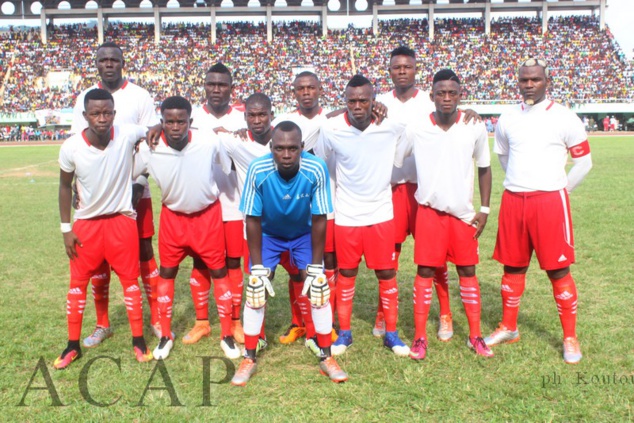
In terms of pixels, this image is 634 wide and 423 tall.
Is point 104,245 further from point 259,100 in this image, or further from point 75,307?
point 259,100

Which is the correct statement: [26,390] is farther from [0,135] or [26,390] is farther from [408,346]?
[0,135]

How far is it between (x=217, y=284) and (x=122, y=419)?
1632 millimetres

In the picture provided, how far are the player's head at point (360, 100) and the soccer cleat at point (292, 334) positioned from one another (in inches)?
81.8

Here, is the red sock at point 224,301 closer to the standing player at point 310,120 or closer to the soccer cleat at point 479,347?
the standing player at point 310,120

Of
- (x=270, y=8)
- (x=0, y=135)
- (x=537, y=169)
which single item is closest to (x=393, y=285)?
(x=537, y=169)

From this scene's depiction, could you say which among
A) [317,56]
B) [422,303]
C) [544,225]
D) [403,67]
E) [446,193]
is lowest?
[422,303]

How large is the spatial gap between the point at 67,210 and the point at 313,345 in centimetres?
243

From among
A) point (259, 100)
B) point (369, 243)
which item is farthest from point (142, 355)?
point (259, 100)

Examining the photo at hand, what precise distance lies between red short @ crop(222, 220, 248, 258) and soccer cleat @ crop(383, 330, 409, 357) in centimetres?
156

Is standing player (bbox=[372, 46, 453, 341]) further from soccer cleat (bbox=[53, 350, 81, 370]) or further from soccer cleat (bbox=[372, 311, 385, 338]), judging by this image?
soccer cleat (bbox=[53, 350, 81, 370])

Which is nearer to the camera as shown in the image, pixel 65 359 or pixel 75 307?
pixel 65 359

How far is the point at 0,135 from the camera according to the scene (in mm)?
43625

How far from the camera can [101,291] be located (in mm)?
5441

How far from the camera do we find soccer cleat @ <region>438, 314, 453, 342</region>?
5.38 metres
